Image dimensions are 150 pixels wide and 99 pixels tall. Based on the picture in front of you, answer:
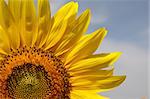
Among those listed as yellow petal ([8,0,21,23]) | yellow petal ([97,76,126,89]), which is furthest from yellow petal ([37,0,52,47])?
yellow petal ([97,76,126,89])

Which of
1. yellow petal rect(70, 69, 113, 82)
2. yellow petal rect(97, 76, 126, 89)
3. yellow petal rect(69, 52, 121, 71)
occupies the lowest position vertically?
yellow petal rect(97, 76, 126, 89)

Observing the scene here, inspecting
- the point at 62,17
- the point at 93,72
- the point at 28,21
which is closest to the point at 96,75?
the point at 93,72

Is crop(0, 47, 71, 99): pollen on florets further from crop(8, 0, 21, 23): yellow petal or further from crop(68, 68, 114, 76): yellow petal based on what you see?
crop(8, 0, 21, 23): yellow petal

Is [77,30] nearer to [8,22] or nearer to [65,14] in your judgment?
[65,14]

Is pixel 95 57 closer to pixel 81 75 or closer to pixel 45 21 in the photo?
pixel 81 75

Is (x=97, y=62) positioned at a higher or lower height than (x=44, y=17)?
lower
